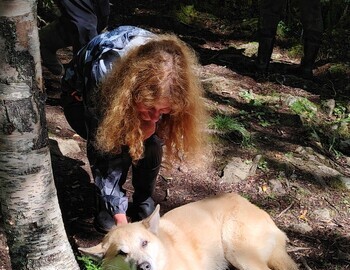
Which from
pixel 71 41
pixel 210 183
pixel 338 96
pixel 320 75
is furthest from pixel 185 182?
pixel 320 75

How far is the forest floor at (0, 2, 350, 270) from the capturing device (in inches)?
161

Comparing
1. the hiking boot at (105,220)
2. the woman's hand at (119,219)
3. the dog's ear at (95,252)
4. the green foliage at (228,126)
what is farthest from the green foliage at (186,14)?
the dog's ear at (95,252)

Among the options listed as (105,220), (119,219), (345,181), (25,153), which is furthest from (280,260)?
(25,153)

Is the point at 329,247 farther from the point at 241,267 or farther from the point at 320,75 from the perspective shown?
the point at 320,75

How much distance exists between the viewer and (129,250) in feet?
9.53

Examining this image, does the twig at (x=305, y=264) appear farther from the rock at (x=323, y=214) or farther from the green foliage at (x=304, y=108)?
A: the green foliage at (x=304, y=108)

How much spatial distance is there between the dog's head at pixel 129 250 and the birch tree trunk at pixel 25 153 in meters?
0.24

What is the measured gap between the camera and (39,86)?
2.45 m

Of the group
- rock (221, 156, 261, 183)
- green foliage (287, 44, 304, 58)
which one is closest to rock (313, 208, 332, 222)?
rock (221, 156, 261, 183)

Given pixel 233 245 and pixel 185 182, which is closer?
pixel 233 245

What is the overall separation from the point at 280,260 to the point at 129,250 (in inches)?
46.7

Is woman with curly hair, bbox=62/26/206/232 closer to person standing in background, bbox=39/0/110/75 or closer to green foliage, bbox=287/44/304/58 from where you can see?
person standing in background, bbox=39/0/110/75

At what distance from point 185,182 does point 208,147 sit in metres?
0.53

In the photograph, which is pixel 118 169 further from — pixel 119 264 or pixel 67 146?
pixel 67 146
